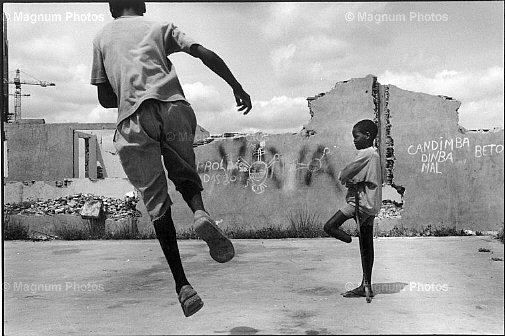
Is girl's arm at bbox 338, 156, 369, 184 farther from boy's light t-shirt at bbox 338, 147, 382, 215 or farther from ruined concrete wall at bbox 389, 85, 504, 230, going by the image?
ruined concrete wall at bbox 389, 85, 504, 230

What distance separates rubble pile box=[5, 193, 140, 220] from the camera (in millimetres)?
4652

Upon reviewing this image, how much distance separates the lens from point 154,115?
4.12 m

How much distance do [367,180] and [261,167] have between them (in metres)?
0.93

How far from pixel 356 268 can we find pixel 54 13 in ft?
10.8

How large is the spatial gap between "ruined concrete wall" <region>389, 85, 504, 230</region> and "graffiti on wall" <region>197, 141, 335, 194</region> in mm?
712

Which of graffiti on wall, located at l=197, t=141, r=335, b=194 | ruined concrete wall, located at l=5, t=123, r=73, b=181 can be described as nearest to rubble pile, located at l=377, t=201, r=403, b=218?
graffiti on wall, located at l=197, t=141, r=335, b=194

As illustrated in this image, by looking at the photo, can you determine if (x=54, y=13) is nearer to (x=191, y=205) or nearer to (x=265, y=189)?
(x=191, y=205)

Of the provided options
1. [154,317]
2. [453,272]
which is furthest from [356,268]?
[154,317]

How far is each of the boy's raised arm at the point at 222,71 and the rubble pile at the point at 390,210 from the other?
1460mm

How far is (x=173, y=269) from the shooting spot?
4.24 m

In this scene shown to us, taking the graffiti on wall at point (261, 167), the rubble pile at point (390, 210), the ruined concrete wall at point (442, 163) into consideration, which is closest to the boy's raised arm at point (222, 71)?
the graffiti on wall at point (261, 167)

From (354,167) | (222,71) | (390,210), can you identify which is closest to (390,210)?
(390,210)

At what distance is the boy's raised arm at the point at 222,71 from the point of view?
14.2 ft

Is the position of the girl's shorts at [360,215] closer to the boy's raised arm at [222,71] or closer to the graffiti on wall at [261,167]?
the graffiti on wall at [261,167]
